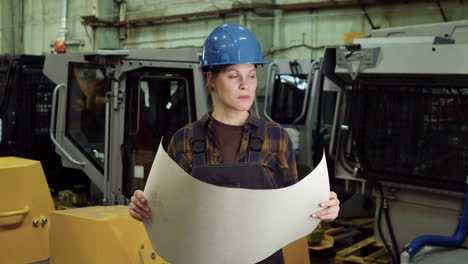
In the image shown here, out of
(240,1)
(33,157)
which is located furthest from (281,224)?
(240,1)

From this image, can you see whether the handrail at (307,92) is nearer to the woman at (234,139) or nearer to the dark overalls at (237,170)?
the woman at (234,139)

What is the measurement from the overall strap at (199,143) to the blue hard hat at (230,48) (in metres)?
0.21

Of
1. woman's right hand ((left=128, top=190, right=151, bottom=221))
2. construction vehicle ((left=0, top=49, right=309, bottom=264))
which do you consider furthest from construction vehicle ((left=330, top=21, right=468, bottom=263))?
woman's right hand ((left=128, top=190, right=151, bottom=221))

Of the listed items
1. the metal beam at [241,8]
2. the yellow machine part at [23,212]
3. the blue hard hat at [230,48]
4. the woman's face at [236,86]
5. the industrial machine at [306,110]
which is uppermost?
the metal beam at [241,8]

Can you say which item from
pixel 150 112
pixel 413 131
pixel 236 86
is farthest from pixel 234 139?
pixel 150 112

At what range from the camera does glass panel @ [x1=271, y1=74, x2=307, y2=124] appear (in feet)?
24.1

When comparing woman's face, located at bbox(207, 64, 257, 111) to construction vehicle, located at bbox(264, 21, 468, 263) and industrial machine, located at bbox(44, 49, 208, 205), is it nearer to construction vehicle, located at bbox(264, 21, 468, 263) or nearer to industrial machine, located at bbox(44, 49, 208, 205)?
construction vehicle, located at bbox(264, 21, 468, 263)

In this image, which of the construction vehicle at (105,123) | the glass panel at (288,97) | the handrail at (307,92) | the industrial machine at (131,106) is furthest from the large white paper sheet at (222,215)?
the glass panel at (288,97)

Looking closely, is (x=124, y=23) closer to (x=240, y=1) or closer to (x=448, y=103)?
(x=240, y=1)

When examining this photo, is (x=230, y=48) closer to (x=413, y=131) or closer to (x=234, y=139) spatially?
(x=234, y=139)

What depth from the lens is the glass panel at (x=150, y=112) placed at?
5.23 m

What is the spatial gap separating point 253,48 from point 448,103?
109 inches

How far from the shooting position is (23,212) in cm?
394

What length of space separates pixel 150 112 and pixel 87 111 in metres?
0.79
